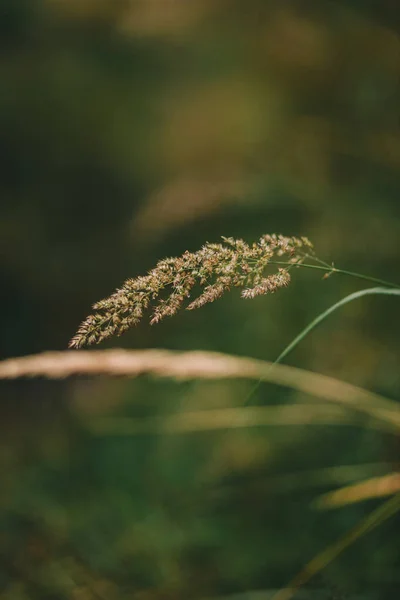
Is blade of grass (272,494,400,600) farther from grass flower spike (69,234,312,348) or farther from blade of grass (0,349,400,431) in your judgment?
grass flower spike (69,234,312,348)

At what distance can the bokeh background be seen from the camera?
792 millimetres

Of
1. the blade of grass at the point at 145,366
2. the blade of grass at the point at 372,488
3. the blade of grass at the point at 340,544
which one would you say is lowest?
the blade of grass at the point at 340,544

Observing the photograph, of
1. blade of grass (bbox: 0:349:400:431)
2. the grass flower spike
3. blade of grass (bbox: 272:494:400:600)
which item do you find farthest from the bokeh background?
the grass flower spike

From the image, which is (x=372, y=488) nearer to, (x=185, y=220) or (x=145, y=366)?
(x=145, y=366)

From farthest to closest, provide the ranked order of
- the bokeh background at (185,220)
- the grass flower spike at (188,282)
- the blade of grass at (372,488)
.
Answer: the bokeh background at (185,220) → the blade of grass at (372,488) → the grass flower spike at (188,282)

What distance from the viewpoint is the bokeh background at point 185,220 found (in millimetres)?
792

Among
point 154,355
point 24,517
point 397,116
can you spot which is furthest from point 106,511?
point 397,116

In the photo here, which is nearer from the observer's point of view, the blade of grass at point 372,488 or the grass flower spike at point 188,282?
the grass flower spike at point 188,282

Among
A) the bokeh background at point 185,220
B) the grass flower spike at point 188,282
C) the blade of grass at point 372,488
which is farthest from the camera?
the bokeh background at point 185,220

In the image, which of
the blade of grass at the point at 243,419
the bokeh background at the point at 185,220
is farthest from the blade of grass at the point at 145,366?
the bokeh background at the point at 185,220

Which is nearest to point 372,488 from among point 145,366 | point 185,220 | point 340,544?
point 340,544

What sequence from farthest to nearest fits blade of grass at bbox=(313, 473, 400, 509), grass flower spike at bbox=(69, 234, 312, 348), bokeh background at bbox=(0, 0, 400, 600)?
1. bokeh background at bbox=(0, 0, 400, 600)
2. blade of grass at bbox=(313, 473, 400, 509)
3. grass flower spike at bbox=(69, 234, 312, 348)

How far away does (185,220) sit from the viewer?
2.85ft

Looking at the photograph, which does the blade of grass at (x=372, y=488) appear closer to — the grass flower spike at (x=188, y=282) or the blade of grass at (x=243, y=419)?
the blade of grass at (x=243, y=419)
